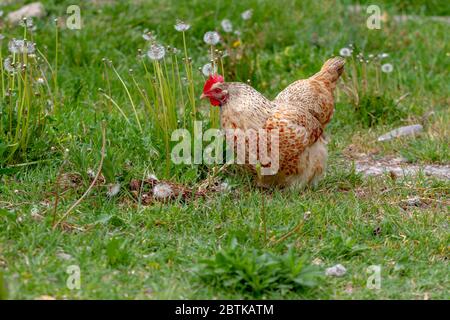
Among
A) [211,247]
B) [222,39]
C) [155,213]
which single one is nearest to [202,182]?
[155,213]

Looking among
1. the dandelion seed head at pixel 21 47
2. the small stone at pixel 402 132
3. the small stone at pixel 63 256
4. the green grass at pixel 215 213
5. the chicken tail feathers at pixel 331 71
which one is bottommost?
the small stone at pixel 402 132

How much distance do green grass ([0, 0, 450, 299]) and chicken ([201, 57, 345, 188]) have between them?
0.43 ft

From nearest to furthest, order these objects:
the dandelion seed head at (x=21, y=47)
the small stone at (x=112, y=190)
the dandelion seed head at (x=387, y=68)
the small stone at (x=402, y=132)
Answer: the small stone at (x=112, y=190) → the dandelion seed head at (x=21, y=47) → the small stone at (x=402, y=132) → the dandelion seed head at (x=387, y=68)

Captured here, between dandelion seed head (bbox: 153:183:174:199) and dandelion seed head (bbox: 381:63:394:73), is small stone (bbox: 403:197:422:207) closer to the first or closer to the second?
dandelion seed head (bbox: 153:183:174:199)

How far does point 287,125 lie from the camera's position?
5.69 m

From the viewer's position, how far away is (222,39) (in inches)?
332

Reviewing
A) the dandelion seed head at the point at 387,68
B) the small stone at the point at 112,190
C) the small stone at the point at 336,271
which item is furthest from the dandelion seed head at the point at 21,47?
the dandelion seed head at the point at 387,68

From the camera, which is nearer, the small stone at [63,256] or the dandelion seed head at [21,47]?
the small stone at [63,256]

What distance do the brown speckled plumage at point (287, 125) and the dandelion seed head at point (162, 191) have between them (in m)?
0.56

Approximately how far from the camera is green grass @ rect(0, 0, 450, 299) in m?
4.43

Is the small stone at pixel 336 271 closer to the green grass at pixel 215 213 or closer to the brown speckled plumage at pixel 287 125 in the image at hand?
the green grass at pixel 215 213

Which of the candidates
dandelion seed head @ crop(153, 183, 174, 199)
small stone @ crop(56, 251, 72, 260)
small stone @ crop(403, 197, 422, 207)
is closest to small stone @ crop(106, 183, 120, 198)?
dandelion seed head @ crop(153, 183, 174, 199)

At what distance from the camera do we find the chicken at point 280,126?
566 centimetres
